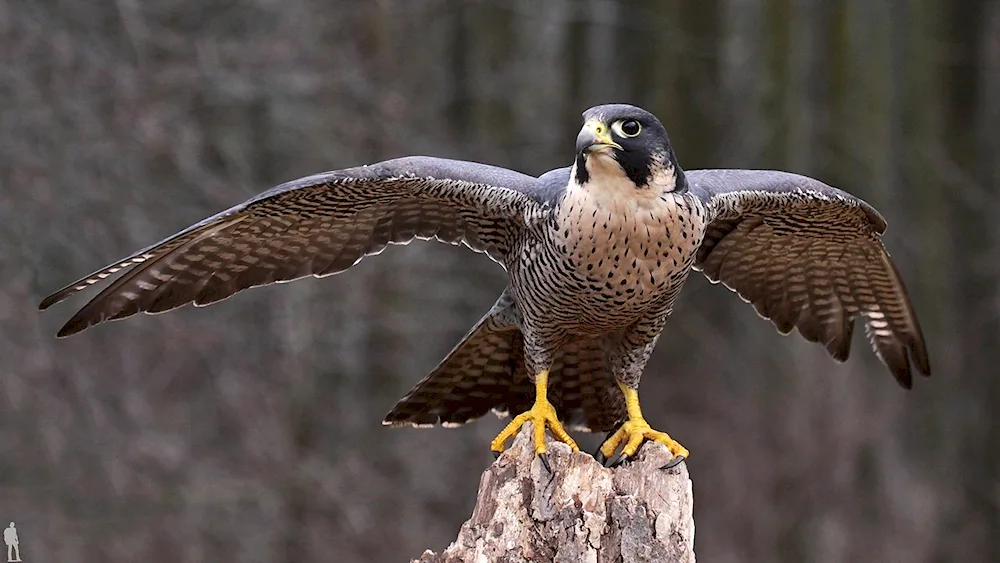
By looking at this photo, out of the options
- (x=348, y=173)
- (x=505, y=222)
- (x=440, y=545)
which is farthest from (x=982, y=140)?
(x=348, y=173)

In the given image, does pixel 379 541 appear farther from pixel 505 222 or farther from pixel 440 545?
pixel 505 222

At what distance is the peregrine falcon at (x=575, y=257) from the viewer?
3980mm

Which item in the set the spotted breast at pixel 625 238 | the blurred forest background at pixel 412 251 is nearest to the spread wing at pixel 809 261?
the spotted breast at pixel 625 238

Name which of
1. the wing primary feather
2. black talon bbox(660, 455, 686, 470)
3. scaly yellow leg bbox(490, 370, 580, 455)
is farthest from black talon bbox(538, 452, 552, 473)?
the wing primary feather

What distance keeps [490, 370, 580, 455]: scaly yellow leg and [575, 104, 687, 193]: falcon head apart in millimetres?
806

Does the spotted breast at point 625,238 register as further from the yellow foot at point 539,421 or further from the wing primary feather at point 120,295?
the wing primary feather at point 120,295

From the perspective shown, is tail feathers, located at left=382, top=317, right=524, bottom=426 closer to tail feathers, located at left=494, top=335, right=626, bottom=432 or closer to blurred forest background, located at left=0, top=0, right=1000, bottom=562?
tail feathers, located at left=494, top=335, right=626, bottom=432

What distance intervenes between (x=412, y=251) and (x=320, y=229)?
11.8 ft

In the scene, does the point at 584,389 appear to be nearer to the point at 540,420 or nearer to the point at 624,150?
the point at 540,420

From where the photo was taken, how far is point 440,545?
8.07 meters

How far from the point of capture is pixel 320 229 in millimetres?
4523

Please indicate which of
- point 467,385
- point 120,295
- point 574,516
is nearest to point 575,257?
point 574,516

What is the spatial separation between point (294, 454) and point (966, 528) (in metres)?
4.02

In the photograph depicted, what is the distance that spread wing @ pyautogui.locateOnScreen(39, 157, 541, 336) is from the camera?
4.20 meters
